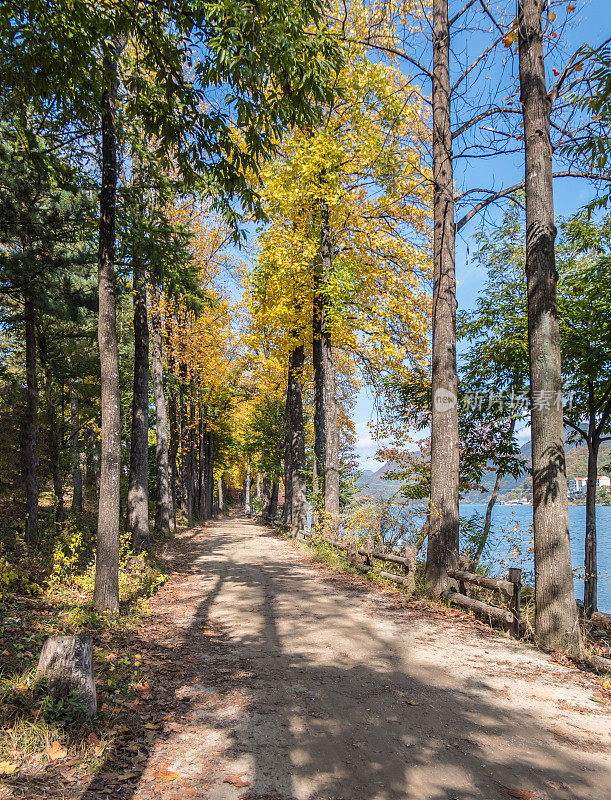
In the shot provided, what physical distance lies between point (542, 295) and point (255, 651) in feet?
20.4

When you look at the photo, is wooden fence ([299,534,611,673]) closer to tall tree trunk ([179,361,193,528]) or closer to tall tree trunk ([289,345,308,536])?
tall tree trunk ([289,345,308,536])

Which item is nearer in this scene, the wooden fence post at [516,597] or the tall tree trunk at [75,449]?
the wooden fence post at [516,597]

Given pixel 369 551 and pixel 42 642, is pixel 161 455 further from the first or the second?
pixel 42 642

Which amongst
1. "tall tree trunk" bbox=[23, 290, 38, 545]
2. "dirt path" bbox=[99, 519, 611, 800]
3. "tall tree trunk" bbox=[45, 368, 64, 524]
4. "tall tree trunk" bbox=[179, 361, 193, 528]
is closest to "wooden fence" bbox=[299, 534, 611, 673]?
"dirt path" bbox=[99, 519, 611, 800]

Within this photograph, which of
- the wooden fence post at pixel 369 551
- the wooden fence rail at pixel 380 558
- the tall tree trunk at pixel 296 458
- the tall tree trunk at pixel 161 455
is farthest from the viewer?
the tall tree trunk at pixel 296 458

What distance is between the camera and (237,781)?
319 cm

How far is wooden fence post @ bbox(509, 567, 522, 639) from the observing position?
6398mm

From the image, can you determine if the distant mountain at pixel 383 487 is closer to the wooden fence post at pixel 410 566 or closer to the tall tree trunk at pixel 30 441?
the wooden fence post at pixel 410 566

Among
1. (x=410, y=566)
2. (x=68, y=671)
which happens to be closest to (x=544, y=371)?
(x=410, y=566)

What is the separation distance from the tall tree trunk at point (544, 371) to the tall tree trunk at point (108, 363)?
6.24 meters

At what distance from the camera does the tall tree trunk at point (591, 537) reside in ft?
34.1

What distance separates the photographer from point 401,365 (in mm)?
13633

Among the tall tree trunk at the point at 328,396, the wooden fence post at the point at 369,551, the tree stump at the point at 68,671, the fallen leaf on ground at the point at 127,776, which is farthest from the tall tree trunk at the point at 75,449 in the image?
the fallen leaf on ground at the point at 127,776

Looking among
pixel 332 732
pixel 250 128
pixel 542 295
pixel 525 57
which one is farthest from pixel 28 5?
pixel 332 732
